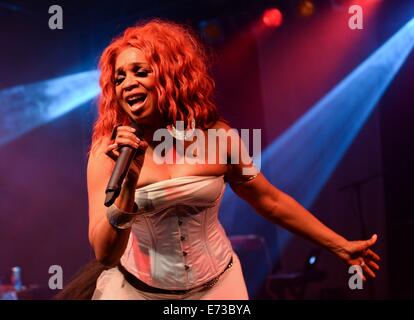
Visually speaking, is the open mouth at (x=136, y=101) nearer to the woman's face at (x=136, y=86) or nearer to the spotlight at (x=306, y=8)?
the woman's face at (x=136, y=86)

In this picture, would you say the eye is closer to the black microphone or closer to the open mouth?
the open mouth

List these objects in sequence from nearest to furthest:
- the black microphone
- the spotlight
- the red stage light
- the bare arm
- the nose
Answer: the black microphone → the nose → the bare arm → the spotlight → the red stage light

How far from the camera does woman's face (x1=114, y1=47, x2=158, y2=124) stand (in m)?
1.65

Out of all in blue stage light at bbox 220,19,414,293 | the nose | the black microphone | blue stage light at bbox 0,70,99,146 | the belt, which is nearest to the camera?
the black microphone

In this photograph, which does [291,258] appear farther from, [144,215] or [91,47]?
→ [144,215]

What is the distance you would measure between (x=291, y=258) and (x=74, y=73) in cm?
303

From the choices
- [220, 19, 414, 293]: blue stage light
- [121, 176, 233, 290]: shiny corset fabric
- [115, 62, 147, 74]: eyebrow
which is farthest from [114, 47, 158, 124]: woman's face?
[220, 19, 414, 293]: blue stage light

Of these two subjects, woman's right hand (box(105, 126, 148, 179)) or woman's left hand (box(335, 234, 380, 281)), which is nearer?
A: woman's right hand (box(105, 126, 148, 179))

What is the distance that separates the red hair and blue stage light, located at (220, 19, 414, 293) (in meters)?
3.55

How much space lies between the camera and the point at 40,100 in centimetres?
518

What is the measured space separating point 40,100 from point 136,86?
3.81 meters

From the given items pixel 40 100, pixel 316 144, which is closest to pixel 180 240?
pixel 40 100

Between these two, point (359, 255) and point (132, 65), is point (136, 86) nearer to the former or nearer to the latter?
point (132, 65)
